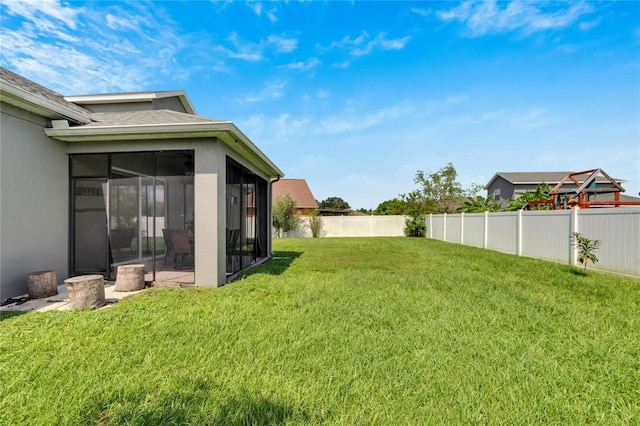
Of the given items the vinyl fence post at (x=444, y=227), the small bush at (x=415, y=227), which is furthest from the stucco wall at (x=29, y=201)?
the small bush at (x=415, y=227)

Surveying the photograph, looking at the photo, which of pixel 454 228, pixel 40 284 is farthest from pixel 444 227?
pixel 40 284

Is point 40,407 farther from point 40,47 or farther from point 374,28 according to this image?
point 374,28

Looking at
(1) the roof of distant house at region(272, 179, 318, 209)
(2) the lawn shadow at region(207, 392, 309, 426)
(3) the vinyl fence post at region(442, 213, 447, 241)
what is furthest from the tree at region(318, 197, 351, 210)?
(2) the lawn shadow at region(207, 392, 309, 426)

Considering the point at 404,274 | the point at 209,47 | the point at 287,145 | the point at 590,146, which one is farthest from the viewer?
the point at 287,145

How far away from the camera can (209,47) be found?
977cm

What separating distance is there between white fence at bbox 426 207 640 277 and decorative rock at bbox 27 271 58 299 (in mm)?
11398

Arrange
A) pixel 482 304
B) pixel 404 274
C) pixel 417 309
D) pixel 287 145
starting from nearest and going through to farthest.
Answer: pixel 417 309, pixel 482 304, pixel 404 274, pixel 287 145

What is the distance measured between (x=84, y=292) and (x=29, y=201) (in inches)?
91.4

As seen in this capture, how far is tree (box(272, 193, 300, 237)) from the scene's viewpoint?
19859 millimetres

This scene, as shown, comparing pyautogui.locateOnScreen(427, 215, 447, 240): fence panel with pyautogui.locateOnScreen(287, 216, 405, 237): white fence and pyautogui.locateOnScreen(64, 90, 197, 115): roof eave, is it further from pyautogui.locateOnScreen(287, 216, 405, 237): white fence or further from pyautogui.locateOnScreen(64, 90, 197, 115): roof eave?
pyautogui.locateOnScreen(64, 90, 197, 115): roof eave

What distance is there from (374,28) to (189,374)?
36.8ft

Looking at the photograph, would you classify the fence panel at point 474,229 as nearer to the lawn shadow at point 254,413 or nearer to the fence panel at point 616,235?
the fence panel at point 616,235

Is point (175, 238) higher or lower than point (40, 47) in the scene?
lower

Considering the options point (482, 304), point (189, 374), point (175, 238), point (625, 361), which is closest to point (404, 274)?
point (482, 304)
